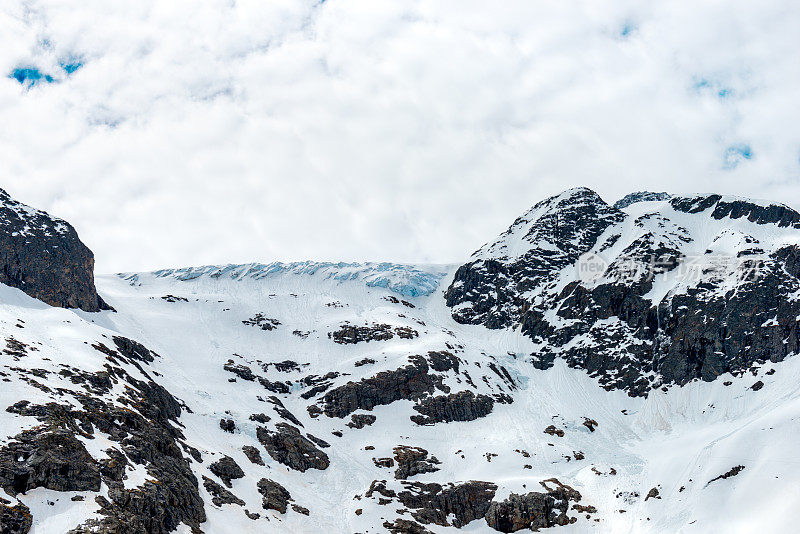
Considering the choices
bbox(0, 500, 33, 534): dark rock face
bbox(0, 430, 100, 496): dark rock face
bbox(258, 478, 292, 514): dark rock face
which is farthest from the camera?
bbox(258, 478, 292, 514): dark rock face

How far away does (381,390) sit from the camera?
94812mm

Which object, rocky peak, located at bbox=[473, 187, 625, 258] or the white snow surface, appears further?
rocky peak, located at bbox=[473, 187, 625, 258]

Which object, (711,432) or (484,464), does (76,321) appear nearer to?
(484,464)

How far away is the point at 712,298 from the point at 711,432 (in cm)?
3866

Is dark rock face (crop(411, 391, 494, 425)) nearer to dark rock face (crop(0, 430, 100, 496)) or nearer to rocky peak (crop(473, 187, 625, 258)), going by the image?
dark rock face (crop(0, 430, 100, 496))

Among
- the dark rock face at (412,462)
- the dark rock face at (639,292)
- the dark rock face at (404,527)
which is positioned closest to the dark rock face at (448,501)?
the dark rock face at (404,527)

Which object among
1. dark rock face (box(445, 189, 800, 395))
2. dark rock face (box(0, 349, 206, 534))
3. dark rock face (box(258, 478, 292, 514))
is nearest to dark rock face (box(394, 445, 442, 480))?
dark rock face (box(258, 478, 292, 514))

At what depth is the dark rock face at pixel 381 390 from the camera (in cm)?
9169

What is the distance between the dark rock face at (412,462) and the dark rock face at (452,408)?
31.1 feet

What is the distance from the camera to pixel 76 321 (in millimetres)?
79188

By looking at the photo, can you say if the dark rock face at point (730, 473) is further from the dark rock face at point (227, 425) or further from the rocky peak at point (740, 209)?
the rocky peak at point (740, 209)

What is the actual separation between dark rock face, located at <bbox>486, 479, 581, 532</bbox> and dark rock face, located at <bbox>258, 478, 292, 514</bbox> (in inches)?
950

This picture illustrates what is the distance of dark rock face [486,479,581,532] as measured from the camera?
64.2m

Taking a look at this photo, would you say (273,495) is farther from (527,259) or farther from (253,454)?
(527,259)
